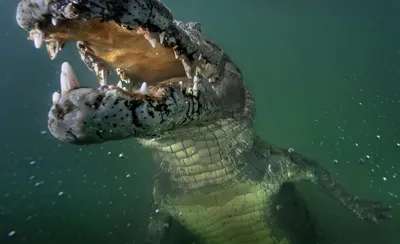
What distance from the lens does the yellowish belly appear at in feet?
11.9

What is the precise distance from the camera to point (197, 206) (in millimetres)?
3699

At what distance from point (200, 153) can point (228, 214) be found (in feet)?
2.73

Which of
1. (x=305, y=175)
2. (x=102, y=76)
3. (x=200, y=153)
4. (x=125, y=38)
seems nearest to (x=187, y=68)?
(x=125, y=38)

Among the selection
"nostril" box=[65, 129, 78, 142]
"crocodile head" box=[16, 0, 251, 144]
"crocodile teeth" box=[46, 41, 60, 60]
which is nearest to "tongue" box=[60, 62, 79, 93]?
"crocodile head" box=[16, 0, 251, 144]

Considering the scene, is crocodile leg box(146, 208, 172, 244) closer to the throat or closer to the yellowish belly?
the yellowish belly

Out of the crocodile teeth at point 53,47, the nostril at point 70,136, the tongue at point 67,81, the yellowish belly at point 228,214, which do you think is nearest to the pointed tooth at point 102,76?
the crocodile teeth at point 53,47

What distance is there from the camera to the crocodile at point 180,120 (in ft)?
6.29

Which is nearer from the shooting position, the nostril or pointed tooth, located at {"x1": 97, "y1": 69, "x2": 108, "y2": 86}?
the nostril

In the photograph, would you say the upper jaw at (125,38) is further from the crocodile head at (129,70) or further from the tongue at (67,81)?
the tongue at (67,81)

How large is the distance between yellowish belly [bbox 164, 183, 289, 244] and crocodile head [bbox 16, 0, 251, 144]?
0.85m

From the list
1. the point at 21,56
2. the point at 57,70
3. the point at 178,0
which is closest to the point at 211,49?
the point at 57,70

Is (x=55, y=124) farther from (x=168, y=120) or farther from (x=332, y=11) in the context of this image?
(x=332, y=11)

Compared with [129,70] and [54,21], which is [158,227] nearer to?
[129,70]

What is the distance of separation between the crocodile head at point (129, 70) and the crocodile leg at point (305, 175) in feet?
2.74
